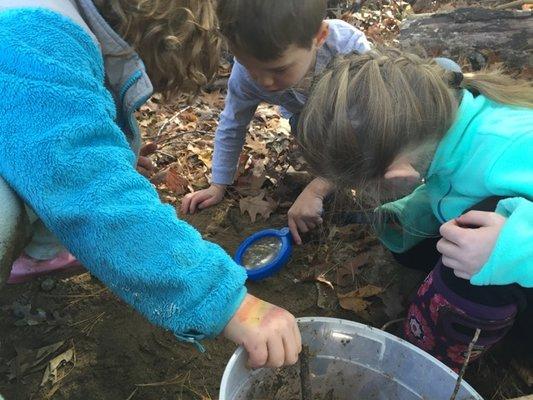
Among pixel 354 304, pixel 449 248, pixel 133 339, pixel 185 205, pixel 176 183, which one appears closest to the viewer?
pixel 449 248

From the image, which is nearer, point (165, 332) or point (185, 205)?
point (165, 332)

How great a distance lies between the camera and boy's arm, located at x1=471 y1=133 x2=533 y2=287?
1.61 metres

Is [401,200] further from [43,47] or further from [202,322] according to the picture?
[43,47]

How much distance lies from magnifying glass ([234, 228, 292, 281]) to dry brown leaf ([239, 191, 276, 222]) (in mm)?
197

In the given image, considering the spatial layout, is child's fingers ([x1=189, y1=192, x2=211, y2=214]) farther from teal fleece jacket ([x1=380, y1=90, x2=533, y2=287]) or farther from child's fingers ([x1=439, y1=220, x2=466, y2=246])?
child's fingers ([x1=439, y1=220, x2=466, y2=246])

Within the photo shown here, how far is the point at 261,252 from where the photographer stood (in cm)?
263

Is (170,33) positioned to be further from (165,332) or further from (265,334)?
(165,332)

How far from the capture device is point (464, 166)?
186 centimetres

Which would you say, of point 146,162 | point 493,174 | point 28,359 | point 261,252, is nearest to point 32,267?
point 28,359

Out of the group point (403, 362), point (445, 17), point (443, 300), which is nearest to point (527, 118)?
point (443, 300)

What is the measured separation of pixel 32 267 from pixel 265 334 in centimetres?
138

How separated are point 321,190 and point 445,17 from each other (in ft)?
5.73

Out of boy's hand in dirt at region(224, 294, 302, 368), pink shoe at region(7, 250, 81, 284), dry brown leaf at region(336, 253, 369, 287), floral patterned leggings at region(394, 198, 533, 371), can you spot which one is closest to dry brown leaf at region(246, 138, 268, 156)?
dry brown leaf at region(336, 253, 369, 287)

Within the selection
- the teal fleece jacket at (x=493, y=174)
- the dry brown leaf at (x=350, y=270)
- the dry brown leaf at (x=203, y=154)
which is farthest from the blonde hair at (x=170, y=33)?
the dry brown leaf at (x=203, y=154)
